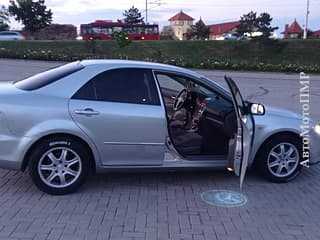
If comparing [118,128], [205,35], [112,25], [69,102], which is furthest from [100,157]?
[205,35]

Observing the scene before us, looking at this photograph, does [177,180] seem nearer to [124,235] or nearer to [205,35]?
[124,235]

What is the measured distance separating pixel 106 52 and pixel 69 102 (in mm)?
30892

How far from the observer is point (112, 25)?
55.4m

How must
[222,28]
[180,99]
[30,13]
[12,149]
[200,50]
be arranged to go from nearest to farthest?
1. [12,149]
2. [180,99]
3. [200,50]
4. [30,13]
5. [222,28]

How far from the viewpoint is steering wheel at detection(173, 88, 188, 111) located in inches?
242

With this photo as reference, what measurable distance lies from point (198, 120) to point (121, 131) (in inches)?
50.3

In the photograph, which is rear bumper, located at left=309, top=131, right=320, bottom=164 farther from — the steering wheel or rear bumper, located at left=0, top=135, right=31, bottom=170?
rear bumper, located at left=0, top=135, right=31, bottom=170

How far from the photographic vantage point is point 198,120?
5805 millimetres

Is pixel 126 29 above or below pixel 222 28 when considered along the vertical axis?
below

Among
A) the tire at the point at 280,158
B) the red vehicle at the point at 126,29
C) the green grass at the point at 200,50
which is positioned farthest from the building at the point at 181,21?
the tire at the point at 280,158

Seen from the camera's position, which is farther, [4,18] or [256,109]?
[4,18]

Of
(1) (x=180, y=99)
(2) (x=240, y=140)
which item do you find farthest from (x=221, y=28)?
(2) (x=240, y=140)

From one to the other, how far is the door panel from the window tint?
0.27ft

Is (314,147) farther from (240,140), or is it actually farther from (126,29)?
(126,29)
